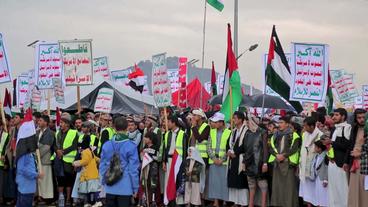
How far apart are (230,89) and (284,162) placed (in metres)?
2.43

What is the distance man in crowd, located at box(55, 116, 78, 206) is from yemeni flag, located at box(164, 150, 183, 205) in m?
2.61

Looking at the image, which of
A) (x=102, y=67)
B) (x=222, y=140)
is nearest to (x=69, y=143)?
(x=222, y=140)

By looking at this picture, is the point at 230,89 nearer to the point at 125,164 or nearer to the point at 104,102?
the point at 125,164

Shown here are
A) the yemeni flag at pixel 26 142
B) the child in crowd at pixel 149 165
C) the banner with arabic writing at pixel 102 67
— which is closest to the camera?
the yemeni flag at pixel 26 142

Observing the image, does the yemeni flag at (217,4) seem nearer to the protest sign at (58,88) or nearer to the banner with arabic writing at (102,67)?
the protest sign at (58,88)

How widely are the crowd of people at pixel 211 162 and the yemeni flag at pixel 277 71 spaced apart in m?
1.16

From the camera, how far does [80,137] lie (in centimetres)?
1762

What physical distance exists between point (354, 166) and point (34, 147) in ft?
19.6

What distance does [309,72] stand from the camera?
59.8 ft

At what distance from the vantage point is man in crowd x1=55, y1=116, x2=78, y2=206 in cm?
1769

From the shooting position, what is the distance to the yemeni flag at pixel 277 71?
17.9 m

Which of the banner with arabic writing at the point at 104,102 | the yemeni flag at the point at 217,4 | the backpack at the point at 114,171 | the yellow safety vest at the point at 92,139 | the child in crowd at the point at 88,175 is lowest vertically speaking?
the child in crowd at the point at 88,175

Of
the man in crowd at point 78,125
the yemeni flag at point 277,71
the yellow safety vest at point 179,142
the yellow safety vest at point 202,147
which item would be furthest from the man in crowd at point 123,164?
the yemeni flag at point 277,71

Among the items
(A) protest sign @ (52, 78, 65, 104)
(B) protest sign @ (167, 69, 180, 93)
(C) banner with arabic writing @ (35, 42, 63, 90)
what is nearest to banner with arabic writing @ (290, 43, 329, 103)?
(C) banner with arabic writing @ (35, 42, 63, 90)
